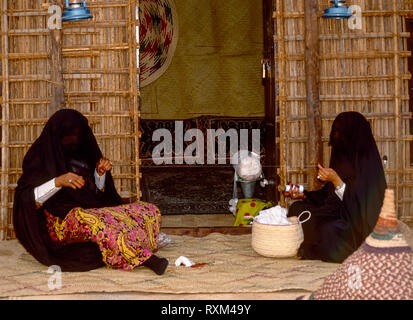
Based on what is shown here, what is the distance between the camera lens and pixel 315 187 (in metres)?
4.81

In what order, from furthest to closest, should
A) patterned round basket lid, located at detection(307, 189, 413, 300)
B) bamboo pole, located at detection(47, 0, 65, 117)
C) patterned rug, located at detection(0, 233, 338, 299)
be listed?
bamboo pole, located at detection(47, 0, 65, 117) < patterned rug, located at detection(0, 233, 338, 299) < patterned round basket lid, located at detection(307, 189, 413, 300)

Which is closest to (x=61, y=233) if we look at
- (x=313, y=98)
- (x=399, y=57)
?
(x=313, y=98)

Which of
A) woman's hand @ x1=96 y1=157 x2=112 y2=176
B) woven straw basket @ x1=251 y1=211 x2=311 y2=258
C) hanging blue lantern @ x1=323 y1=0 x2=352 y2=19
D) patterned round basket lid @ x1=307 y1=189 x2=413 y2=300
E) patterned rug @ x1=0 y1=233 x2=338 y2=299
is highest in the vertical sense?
hanging blue lantern @ x1=323 y1=0 x2=352 y2=19

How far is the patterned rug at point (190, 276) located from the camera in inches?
123

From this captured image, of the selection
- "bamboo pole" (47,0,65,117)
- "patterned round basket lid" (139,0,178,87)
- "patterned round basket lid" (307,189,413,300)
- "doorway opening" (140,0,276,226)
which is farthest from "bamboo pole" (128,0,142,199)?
"patterned round basket lid" (139,0,178,87)

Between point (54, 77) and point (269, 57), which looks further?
point (269, 57)

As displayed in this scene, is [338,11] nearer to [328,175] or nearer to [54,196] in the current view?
[328,175]

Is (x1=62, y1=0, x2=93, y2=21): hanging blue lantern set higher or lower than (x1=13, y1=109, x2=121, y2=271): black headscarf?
higher

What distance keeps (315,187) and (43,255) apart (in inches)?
94.2

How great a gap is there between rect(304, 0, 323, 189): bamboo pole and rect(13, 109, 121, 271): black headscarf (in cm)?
191

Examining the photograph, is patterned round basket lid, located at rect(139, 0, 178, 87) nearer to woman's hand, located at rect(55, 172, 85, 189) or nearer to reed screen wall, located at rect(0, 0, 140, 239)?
reed screen wall, located at rect(0, 0, 140, 239)

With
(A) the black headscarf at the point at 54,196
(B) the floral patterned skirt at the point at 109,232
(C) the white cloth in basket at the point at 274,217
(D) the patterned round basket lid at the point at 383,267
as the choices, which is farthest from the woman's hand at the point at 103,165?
(D) the patterned round basket lid at the point at 383,267

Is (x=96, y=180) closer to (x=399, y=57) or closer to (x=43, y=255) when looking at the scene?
(x=43, y=255)

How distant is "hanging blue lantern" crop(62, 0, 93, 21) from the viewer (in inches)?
177
